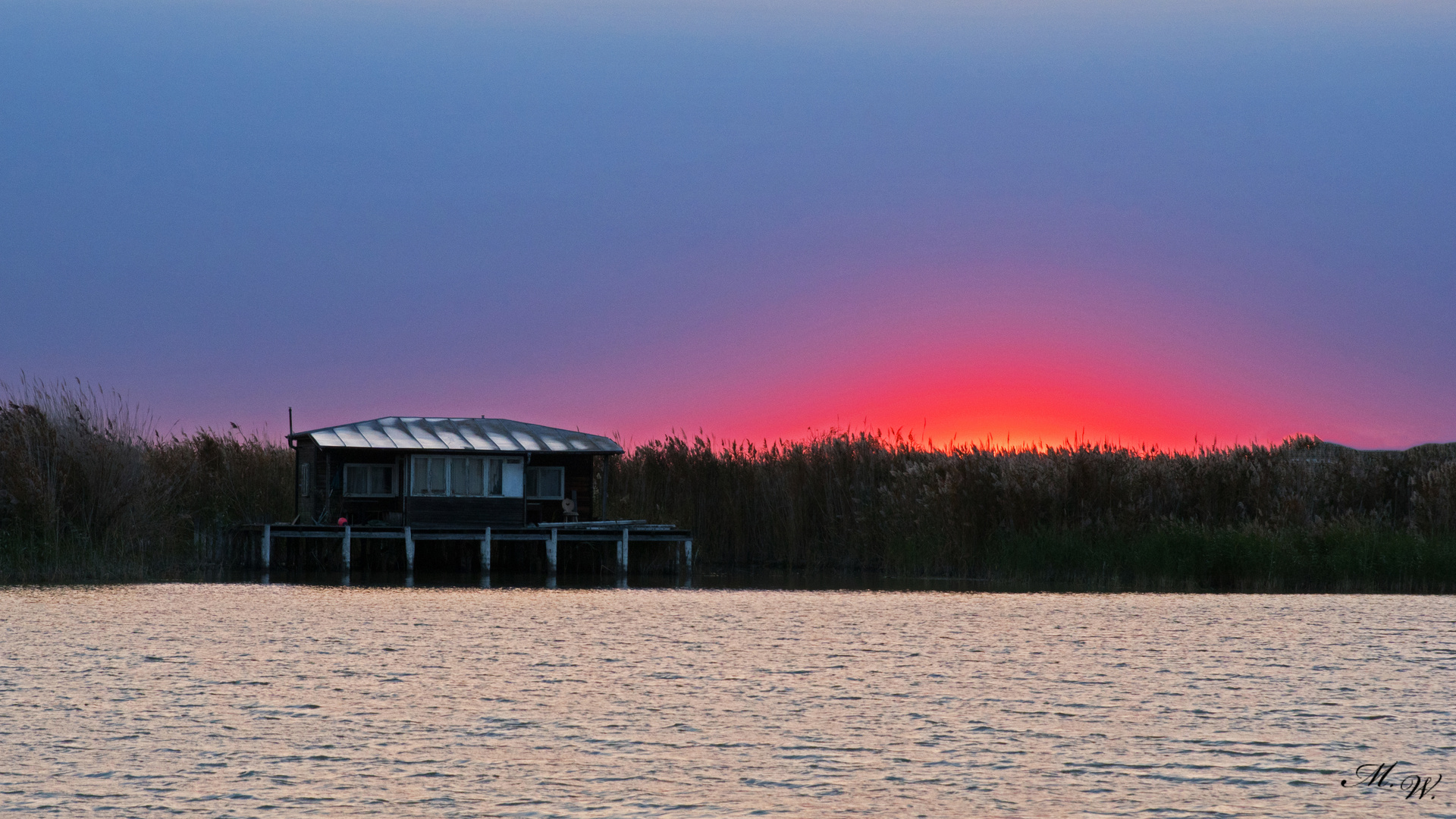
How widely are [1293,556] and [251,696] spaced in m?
20.5

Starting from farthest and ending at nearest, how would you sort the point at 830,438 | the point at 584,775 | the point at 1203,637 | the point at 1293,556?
the point at 830,438, the point at 1293,556, the point at 1203,637, the point at 584,775

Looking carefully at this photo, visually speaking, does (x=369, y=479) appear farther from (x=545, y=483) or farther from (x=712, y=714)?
(x=712, y=714)

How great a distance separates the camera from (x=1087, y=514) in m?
28.5

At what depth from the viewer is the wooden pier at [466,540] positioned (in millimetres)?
31953

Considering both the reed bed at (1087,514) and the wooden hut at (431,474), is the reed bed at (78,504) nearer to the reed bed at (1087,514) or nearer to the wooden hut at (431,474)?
the wooden hut at (431,474)

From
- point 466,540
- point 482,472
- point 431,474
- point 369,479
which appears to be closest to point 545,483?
point 482,472

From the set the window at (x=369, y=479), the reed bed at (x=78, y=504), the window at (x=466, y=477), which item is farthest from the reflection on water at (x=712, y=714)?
the window at (x=369, y=479)

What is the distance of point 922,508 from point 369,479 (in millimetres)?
12807

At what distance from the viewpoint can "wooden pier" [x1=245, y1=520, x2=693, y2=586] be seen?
105 feet

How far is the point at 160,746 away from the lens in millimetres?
7906

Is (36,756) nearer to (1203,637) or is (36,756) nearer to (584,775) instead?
(584,775)

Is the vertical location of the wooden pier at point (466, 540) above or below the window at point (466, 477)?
below

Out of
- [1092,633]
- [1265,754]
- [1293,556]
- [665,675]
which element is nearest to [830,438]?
[1293,556]

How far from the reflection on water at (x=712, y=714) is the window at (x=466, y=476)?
52.7ft
